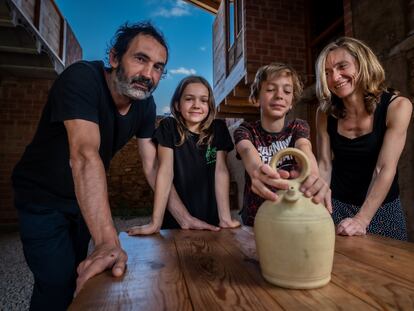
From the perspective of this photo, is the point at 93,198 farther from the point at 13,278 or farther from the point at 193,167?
the point at 13,278

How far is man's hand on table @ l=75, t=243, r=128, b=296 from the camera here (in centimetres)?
80

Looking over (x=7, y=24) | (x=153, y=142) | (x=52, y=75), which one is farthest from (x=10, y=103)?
(x=153, y=142)

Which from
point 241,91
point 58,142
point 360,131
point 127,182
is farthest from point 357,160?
point 127,182

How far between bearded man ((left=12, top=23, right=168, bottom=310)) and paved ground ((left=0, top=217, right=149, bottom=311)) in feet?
6.20

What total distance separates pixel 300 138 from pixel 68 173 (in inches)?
47.3

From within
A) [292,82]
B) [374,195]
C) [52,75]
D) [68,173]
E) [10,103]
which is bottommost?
[374,195]

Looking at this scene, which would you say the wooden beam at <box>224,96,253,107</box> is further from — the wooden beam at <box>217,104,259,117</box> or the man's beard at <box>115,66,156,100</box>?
the man's beard at <box>115,66,156,100</box>

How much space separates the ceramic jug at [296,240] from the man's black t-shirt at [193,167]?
1128mm

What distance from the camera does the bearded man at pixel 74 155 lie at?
3.76 feet

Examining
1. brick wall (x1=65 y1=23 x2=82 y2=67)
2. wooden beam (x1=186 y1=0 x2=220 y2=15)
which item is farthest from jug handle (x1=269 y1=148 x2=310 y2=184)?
wooden beam (x1=186 y1=0 x2=220 y2=15)

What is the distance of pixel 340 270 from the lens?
797 millimetres

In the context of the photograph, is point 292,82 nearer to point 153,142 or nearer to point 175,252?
point 153,142

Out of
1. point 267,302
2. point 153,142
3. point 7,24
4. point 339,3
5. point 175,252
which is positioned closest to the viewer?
point 267,302

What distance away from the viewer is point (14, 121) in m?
6.11
